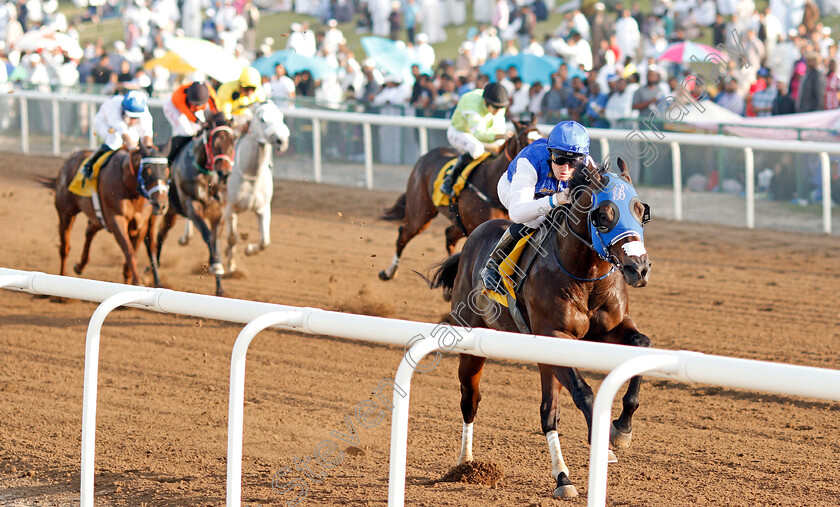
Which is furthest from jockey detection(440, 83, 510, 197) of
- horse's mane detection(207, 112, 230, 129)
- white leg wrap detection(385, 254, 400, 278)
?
horse's mane detection(207, 112, 230, 129)

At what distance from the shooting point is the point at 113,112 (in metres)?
8.41

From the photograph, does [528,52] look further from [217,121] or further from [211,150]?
[211,150]

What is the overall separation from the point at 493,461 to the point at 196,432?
141cm

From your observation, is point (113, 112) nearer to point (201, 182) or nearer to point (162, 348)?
point (201, 182)

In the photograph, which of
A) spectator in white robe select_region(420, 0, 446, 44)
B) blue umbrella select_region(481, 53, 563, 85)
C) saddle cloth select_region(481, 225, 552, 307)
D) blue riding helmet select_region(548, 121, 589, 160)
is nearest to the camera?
blue riding helmet select_region(548, 121, 589, 160)

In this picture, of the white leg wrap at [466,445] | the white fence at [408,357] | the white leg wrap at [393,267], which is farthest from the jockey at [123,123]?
the white fence at [408,357]

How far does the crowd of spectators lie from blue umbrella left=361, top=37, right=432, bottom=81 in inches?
5.4

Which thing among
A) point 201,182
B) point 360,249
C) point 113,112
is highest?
point 113,112

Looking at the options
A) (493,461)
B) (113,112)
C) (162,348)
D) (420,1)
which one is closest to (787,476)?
(493,461)

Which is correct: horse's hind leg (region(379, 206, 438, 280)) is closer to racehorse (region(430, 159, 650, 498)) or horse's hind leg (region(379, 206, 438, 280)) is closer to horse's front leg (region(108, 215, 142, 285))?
horse's front leg (region(108, 215, 142, 285))

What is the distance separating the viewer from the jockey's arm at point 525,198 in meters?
4.05

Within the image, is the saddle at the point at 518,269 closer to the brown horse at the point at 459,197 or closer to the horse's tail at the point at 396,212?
the brown horse at the point at 459,197

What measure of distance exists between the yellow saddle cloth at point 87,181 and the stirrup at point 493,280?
16.4 ft

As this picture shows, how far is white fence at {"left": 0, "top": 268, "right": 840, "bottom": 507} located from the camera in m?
2.26
